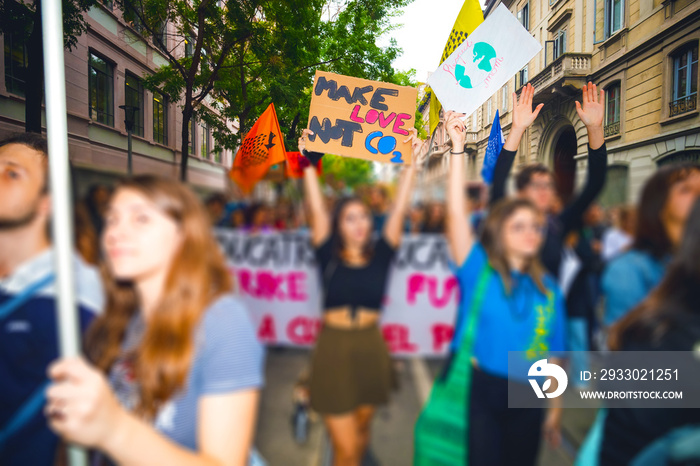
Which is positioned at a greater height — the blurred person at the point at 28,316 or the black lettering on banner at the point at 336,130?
the black lettering on banner at the point at 336,130

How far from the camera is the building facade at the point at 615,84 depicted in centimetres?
154

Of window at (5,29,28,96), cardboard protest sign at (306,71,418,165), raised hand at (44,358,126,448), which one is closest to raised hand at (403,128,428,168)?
cardboard protest sign at (306,71,418,165)

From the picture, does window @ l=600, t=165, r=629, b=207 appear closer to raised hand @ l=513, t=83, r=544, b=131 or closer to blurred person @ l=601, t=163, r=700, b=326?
blurred person @ l=601, t=163, r=700, b=326

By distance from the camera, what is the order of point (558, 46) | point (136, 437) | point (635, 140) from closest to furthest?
point (136, 437) → point (635, 140) → point (558, 46)

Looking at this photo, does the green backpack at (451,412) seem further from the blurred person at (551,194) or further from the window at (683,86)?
the window at (683,86)

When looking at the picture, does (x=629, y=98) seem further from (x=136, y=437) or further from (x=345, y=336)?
(x=136, y=437)

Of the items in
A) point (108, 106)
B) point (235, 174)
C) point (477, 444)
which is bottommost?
point (477, 444)

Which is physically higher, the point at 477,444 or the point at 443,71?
the point at 443,71

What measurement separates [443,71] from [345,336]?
1.59m

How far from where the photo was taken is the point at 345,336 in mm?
1419

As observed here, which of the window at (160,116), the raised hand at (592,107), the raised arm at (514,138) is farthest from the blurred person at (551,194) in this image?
the window at (160,116)

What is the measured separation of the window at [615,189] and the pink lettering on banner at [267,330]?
132 cm

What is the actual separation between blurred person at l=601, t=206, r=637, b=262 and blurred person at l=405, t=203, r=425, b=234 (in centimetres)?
62


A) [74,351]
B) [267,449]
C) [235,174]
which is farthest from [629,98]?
[74,351]
